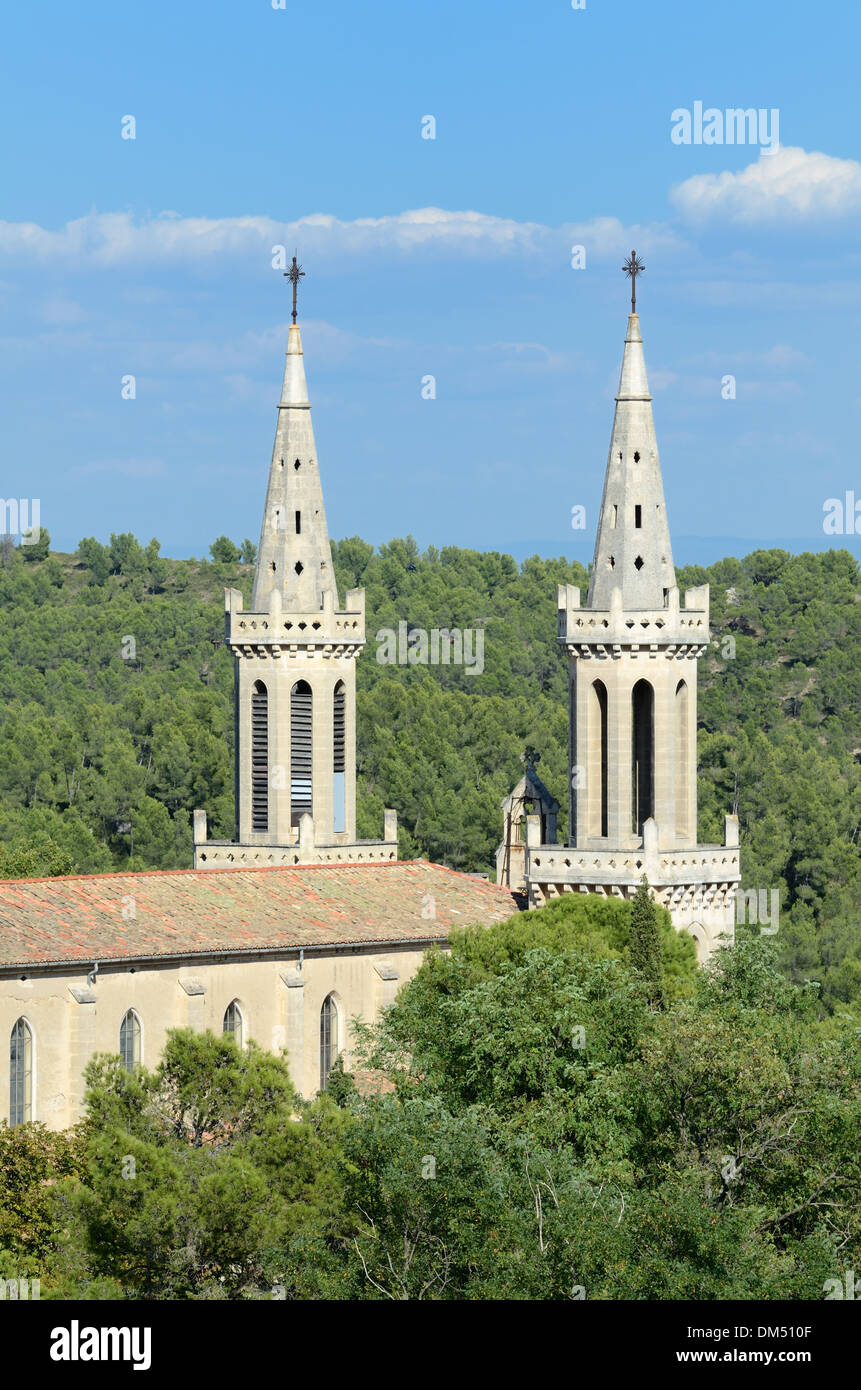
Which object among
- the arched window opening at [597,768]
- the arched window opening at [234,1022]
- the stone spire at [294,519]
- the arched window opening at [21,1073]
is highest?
the stone spire at [294,519]

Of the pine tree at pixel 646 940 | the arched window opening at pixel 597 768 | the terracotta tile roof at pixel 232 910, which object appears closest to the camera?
the terracotta tile roof at pixel 232 910

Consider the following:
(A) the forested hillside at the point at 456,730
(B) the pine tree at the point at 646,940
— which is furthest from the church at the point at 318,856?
(A) the forested hillside at the point at 456,730

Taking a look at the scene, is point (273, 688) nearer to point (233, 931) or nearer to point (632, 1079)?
point (233, 931)

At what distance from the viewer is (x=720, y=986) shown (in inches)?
2169

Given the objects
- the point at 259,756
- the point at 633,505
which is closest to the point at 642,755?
the point at 633,505

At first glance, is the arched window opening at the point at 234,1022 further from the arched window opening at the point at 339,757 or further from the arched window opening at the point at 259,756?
the arched window opening at the point at 339,757

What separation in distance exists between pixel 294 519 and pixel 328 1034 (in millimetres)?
15465

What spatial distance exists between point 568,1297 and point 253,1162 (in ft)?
33.4

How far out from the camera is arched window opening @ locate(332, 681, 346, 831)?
74.1 m

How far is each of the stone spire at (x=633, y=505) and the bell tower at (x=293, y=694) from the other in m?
8.52

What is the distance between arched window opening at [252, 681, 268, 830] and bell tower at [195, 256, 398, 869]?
2cm

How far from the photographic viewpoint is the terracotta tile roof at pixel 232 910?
5900cm

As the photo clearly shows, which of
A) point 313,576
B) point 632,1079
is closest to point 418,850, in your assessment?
point 313,576

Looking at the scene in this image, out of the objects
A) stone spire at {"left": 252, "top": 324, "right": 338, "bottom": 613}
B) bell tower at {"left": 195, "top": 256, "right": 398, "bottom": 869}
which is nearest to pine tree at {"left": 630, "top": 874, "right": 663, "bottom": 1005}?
bell tower at {"left": 195, "top": 256, "right": 398, "bottom": 869}
